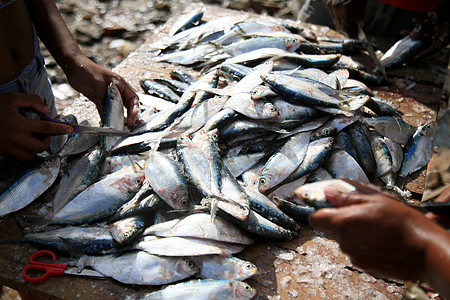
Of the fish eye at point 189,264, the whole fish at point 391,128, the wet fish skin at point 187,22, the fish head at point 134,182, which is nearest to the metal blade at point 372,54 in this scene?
the whole fish at point 391,128

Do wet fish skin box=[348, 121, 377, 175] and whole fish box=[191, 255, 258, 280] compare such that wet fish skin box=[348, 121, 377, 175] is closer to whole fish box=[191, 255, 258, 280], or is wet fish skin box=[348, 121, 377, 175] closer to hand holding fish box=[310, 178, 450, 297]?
whole fish box=[191, 255, 258, 280]

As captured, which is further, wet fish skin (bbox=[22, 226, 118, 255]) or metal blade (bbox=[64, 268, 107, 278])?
wet fish skin (bbox=[22, 226, 118, 255])

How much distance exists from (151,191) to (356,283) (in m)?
1.44

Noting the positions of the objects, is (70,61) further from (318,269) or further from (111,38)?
(111,38)

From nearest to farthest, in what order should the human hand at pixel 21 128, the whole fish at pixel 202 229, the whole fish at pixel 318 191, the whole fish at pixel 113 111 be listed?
the whole fish at pixel 318 191 → the whole fish at pixel 202 229 → the human hand at pixel 21 128 → the whole fish at pixel 113 111

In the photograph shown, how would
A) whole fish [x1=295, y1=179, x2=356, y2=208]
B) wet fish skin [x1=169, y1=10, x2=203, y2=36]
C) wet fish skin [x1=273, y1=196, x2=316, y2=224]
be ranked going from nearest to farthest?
whole fish [x1=295, y1=179, x2=356, y2=208], wet fish skin [x1=273, y1=196, x2=316, y2=224], wet fish skin [x1=169, y1=10, x2=203, y2=36]

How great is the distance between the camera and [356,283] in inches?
87.1

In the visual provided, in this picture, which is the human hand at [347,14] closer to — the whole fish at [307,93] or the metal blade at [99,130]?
the whole fish at [307,93]

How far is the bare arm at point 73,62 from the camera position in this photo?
3.01 metres

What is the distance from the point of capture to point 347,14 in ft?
15.2

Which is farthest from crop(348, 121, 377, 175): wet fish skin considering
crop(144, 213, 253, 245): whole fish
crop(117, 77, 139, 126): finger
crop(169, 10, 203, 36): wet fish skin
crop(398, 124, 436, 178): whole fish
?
crop(169, 10, 203, 36): wet fish skin

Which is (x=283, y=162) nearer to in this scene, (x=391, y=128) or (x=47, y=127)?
(x=391, y=128)

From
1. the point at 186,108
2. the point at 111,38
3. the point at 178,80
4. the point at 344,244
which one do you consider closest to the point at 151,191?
the point at 186,108

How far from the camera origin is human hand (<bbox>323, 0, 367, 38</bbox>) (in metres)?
4.58
